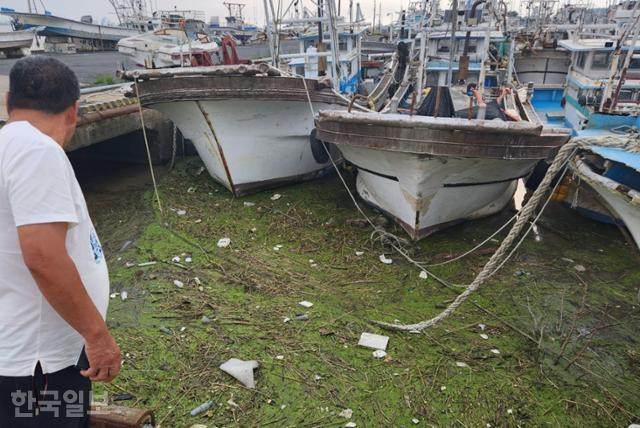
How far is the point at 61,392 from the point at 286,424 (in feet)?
5.41

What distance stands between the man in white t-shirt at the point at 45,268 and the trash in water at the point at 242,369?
153cm

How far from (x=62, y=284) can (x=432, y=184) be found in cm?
453

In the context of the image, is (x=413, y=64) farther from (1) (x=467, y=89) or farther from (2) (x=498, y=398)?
(2) (x=498, y=398)

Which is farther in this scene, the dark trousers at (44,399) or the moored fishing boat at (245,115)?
the moored fishing boat at (245,115)

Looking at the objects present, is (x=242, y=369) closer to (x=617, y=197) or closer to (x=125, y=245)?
(x=125, y=245)

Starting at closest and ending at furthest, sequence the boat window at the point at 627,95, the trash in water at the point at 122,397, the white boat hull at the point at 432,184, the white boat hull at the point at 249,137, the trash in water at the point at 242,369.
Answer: the trash in water at the point at 122,397 < the trash in water at the point at 242,369 < the white boat hull at the point at 432,184 < the white boat hull at the point at 249,137 < the boat window at the point at 627,95

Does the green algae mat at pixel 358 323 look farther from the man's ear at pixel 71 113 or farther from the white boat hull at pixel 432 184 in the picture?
the man's ear at pixel 71 113

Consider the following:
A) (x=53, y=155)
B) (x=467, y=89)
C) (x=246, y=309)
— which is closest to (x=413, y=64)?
(x=467, y=89)

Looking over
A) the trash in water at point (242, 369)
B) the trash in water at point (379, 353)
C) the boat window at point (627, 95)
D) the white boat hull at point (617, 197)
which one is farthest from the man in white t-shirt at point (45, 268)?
the boat window at point (627, 95)

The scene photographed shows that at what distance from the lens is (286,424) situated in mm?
2979

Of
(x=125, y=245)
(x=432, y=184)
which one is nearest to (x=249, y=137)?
(x=125, y=245)

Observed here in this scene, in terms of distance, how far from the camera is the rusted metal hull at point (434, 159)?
188 inches

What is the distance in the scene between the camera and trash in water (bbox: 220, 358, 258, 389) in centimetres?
330

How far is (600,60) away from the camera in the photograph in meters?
9.59
